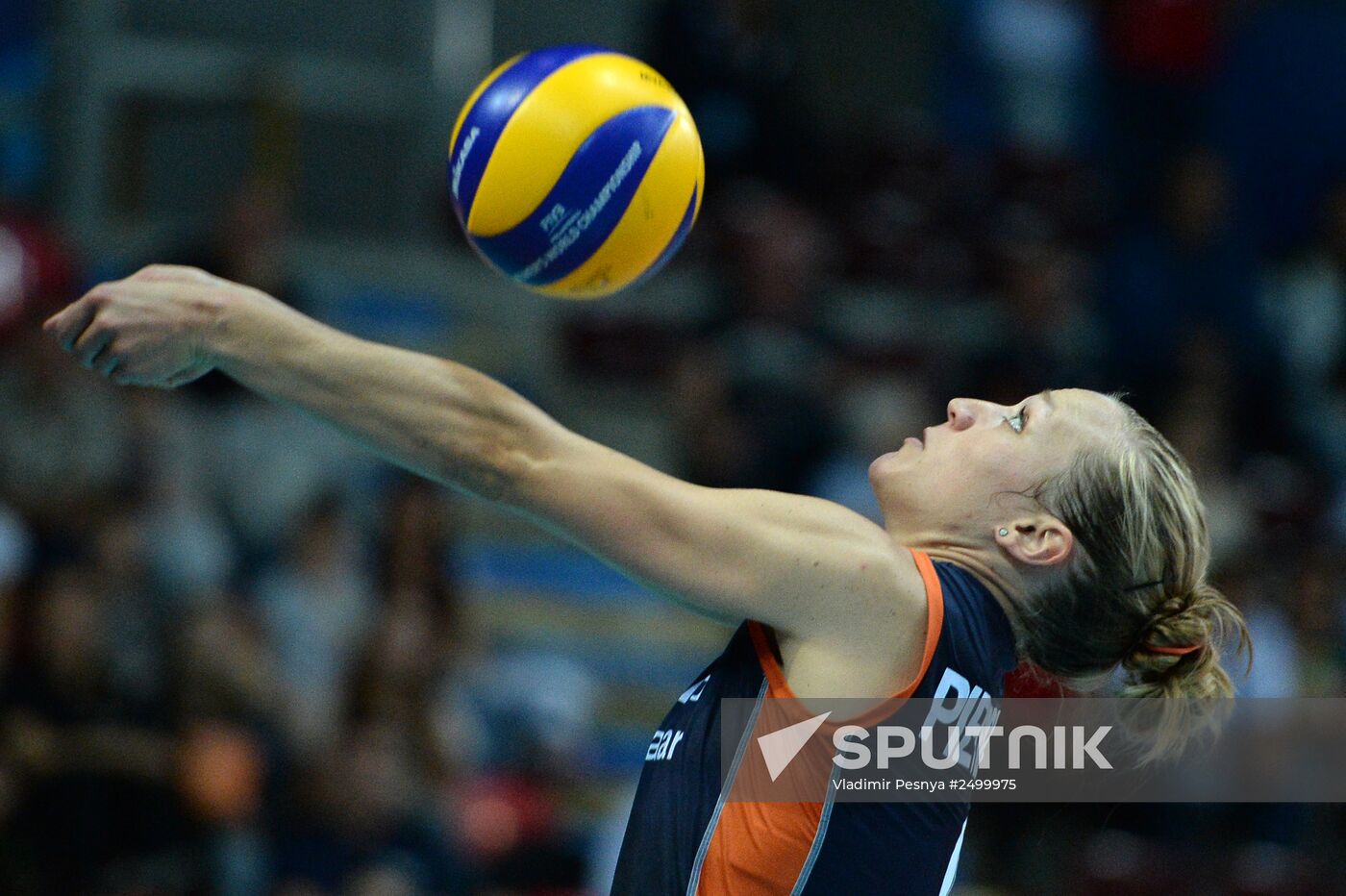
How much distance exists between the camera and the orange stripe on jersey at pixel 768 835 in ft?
8.79

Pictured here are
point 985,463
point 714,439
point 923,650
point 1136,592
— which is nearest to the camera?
point 923,650

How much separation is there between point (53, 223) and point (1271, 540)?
6625 millimetres

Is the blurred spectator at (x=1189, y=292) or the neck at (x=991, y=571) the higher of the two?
the blurred spectator at (x=1189, y=292)

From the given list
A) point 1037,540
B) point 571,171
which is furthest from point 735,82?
point 1037,540

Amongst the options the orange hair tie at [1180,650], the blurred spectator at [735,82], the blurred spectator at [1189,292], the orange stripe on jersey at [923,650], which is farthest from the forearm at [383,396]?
the blurred spectator at [1189,292]

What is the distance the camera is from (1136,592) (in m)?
2.78

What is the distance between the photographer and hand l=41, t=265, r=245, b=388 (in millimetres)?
2551

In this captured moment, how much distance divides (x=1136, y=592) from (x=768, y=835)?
28.3 inches

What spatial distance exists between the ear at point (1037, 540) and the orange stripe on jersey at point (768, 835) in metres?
0.20

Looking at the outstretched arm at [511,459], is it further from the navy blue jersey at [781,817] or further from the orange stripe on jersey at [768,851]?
the orange stripe on jersey at [768,851]

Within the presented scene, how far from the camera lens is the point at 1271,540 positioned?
9.20 m

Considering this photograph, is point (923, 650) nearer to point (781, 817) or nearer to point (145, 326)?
point (781, 817)

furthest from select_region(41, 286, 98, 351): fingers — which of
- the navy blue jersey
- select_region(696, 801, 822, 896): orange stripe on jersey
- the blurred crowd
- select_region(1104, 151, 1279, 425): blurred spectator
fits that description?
select_region(1104, 151, 1279, 425): blurred spectator

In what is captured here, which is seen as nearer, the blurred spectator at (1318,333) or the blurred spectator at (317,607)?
the blurred spectator at (317,607)
